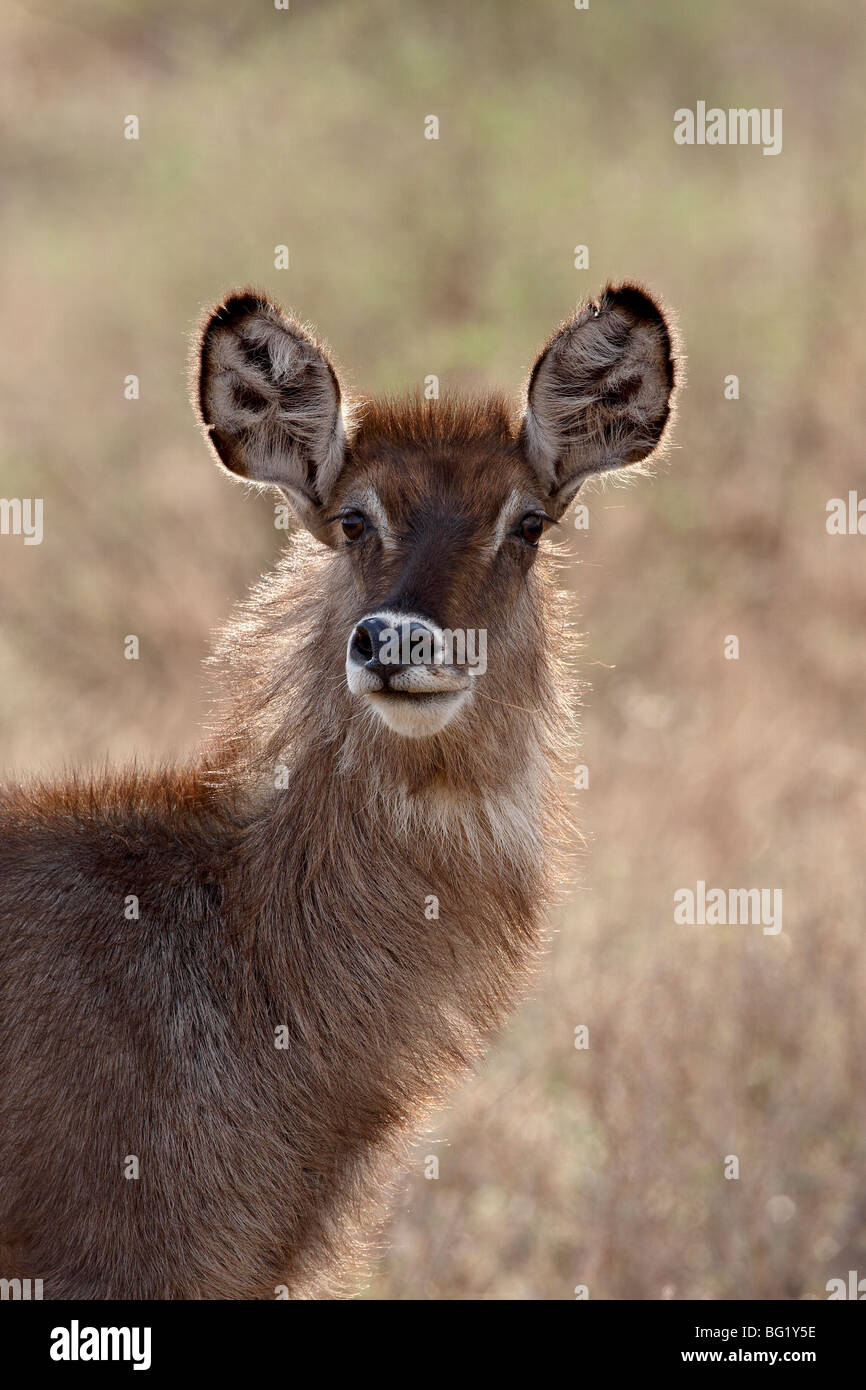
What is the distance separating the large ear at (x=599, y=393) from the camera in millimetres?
5293

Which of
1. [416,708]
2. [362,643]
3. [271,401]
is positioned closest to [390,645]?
[362,643]

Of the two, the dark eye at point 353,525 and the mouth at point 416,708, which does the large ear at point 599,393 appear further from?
the mouth at point 416,708

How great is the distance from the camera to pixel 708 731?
1136 centimetres

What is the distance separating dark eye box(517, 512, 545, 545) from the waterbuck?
0.02 m

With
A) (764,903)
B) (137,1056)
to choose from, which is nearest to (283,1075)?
(137,1056)

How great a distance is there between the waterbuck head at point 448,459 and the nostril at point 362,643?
30 cm

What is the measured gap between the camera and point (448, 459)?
5.12 m

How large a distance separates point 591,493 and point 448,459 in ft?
29.5

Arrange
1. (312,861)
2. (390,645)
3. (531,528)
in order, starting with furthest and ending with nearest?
(531,528) < (312,861) < (390,645)

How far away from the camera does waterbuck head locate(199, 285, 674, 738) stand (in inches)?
197

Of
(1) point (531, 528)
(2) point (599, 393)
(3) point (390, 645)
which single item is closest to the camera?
(3) point (390, 645)

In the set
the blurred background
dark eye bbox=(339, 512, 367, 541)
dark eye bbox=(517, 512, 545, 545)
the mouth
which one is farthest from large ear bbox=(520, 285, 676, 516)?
the mouth

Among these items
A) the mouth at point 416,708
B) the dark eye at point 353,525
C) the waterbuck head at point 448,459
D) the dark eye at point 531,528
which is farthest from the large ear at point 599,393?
the mouth at point 416,708

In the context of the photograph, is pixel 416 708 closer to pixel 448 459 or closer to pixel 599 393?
pixel 448 459
